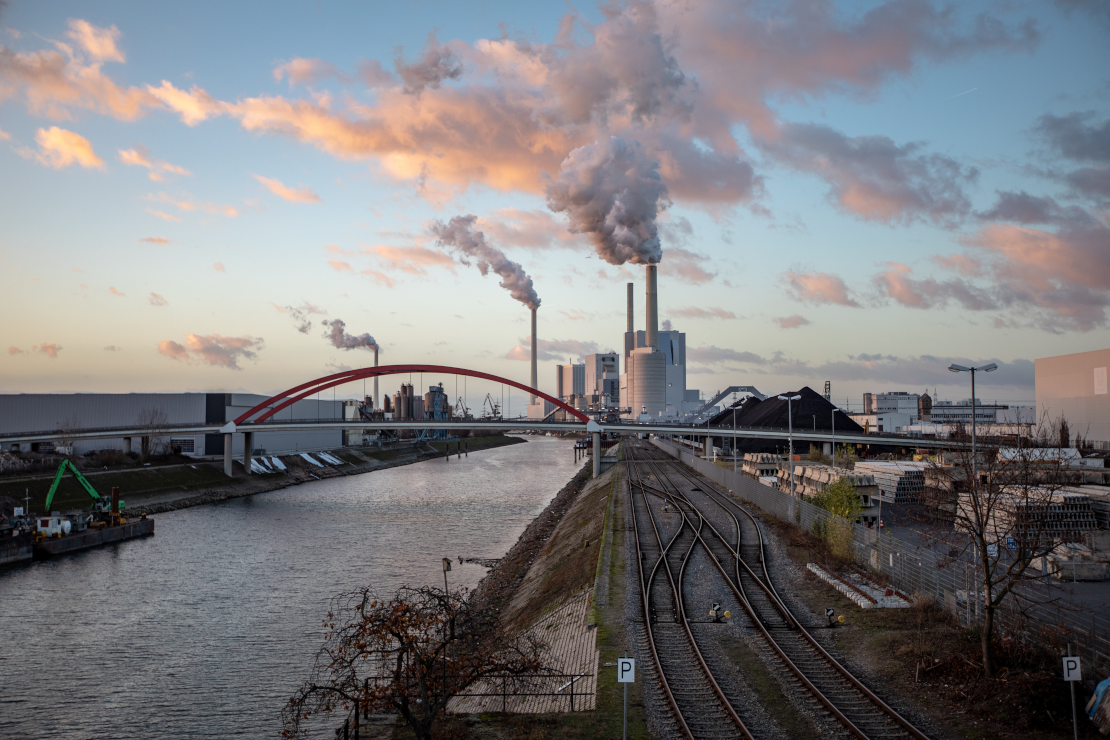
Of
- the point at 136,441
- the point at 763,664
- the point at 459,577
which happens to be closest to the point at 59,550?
the point at 459,577

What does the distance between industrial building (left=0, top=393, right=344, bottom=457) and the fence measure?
2940 inches

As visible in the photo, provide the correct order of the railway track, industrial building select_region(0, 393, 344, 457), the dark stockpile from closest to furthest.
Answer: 1. the railway track
2. industrial building select_region(0, 393, 344, 457)
3. the dark stockpile

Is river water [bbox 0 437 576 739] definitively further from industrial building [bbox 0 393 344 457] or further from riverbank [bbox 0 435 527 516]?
industrial building [bbox 0 393 344 457]

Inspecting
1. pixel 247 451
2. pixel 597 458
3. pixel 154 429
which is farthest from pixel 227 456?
pixel 597 458

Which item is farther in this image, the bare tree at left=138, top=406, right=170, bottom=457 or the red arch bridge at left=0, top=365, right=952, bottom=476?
the bare tree at left=138, top=406, right=170, bottom=457

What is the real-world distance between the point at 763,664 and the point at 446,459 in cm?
12387

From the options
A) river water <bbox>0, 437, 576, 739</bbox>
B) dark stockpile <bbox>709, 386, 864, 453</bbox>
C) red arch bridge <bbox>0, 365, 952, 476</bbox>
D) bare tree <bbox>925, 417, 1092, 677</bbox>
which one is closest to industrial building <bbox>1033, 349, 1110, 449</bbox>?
red arch bridge <bbox>0, 365, 952, 476</bbox>

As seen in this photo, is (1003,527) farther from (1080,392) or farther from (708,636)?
(1080,392)

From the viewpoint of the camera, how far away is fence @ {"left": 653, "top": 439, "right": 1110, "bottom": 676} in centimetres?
1507

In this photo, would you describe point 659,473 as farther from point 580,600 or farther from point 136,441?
point 136,441

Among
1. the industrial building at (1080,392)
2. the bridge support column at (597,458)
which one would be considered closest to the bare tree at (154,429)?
the bridge support column at (597,458)

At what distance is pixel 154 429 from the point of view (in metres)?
80.7

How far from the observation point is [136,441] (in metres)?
88.1

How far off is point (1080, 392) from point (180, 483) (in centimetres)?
9141
